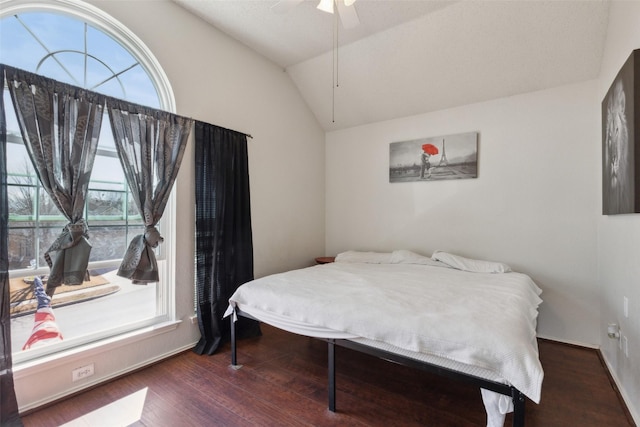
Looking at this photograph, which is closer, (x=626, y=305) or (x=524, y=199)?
(x=626, y=305)

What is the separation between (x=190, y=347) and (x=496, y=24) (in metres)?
3.99

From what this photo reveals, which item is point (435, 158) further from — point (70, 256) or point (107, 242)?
point (70, 256)

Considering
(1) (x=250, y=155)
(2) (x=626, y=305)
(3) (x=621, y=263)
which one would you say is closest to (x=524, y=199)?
(3) (x=621, y=263)

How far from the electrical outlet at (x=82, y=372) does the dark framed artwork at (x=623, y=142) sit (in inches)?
140

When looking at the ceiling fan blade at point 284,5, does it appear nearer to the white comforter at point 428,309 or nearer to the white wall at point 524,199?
the white comforter at point 428,309

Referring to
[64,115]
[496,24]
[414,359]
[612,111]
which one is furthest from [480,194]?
[64,115]

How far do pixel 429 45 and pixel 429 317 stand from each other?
263 cm

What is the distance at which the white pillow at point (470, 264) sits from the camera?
282cm

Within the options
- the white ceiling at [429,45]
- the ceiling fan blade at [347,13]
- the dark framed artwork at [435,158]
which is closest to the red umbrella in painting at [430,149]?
the dark framed artwork at [435,158]

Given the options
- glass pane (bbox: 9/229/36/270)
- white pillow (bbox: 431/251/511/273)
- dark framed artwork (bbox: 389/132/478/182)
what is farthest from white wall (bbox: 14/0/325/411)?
white pillow (bbox: 431/251/511/273)

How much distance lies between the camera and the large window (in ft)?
5.87

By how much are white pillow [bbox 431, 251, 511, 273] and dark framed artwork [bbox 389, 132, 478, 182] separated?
93cm

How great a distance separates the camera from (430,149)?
11.5 ft

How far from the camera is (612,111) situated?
209 centimetres
